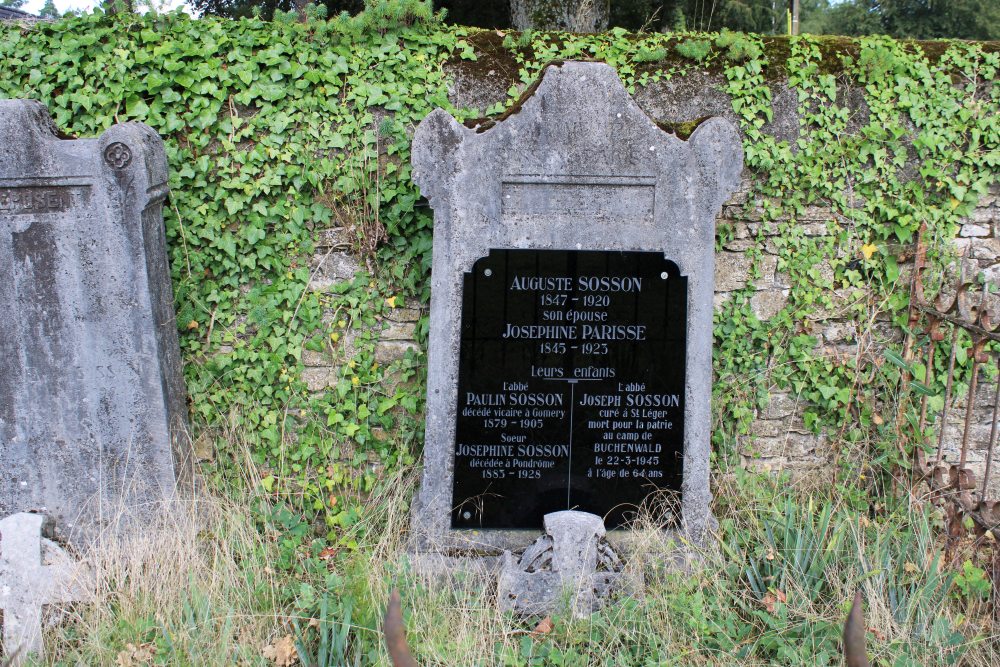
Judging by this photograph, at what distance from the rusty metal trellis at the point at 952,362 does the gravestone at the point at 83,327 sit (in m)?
3.73

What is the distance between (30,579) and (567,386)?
2.55 meters

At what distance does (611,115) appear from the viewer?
137 inches

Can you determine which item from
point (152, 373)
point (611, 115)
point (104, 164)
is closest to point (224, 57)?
point (104, 164)

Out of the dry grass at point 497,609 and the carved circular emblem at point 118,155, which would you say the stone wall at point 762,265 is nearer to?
the dry grass at point 497,609

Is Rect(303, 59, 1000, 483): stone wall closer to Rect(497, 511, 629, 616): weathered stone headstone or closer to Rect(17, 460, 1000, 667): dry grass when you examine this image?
Rect(17, 460, 1000, 667): dry grass

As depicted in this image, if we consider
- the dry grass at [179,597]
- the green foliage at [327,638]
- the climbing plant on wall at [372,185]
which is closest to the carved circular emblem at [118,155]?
the climbing plant on wall at [372,185]

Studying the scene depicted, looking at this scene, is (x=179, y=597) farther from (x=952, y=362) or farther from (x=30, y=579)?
(x=952, y=362)

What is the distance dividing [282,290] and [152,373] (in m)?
0.74

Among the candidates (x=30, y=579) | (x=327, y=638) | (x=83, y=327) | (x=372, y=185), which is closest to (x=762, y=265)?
(x=372, y=185)

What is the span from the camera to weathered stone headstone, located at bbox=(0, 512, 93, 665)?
3.31m

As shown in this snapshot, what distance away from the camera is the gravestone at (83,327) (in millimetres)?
3398

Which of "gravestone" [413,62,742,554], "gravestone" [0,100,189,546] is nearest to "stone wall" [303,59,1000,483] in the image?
"gravestone" [413,62,742,554]

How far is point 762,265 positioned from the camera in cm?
413

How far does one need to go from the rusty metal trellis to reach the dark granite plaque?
1.31 meters
